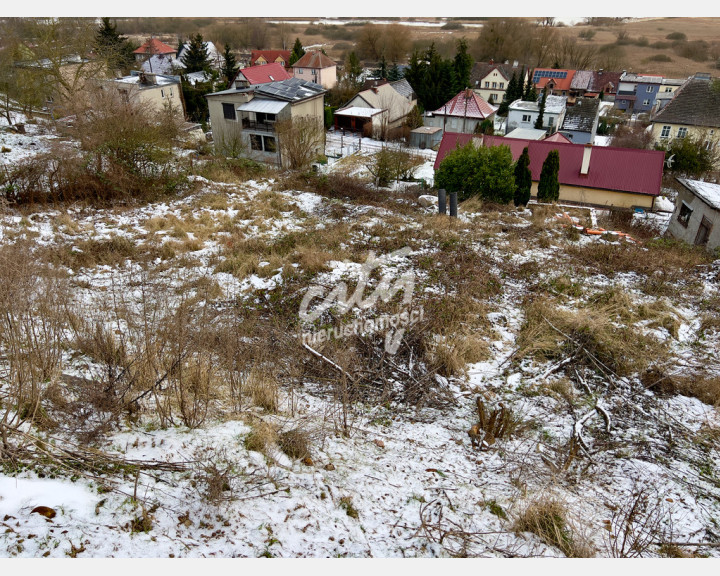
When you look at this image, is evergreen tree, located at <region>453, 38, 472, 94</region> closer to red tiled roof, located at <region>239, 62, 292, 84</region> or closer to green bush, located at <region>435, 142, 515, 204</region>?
red tiled roof, located at <region>239, 62, 292, 84</region>

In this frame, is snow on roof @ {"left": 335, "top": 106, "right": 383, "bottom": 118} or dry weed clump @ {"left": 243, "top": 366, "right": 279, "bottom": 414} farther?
snow on roof @ {"left": 335, "top": 106, "right": 383, "bottom": 118}

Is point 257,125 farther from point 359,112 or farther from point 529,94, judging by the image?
point 529,94

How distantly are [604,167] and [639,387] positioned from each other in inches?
683

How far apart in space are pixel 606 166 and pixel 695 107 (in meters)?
20.8

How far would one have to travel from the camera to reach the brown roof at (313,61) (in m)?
47.7

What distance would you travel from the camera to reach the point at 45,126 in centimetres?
2277

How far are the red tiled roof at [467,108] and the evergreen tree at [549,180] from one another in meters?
18.7

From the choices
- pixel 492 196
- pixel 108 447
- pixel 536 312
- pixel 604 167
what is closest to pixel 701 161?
pixel 604 167

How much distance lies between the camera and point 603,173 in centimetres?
1989

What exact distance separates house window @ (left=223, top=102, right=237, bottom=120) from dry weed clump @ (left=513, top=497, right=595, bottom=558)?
25922 mm

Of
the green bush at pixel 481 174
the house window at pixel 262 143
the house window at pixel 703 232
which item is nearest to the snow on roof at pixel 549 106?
the house window at pixel 262 143

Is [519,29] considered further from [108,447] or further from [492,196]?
[108,447]

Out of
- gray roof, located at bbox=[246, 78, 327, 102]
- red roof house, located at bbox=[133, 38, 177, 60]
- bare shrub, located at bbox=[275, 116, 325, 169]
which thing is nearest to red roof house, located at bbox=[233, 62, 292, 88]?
gray roof, located at bbox=[246, 78, 327, 102]

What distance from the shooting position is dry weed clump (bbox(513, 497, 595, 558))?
3275 mm
